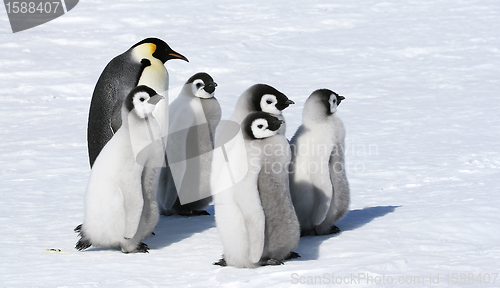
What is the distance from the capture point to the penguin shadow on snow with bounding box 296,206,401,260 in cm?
319

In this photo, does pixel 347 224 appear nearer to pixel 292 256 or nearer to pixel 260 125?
pixel 292 256

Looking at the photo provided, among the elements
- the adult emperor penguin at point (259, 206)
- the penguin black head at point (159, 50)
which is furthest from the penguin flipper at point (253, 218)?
the penguin black head at point (159, 50)

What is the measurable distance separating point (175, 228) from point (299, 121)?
3.35 m

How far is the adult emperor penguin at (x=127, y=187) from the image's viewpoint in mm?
3205

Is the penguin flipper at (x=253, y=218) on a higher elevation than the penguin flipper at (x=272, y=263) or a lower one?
higher

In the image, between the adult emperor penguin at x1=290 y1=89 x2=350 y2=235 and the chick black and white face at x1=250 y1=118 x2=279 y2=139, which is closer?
the chick black and white face at x1=250 y1=118 x2=279 y2=139

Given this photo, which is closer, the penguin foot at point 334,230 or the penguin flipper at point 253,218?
the penguin flipper at point 253,218

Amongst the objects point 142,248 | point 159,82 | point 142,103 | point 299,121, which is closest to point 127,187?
point 142,248

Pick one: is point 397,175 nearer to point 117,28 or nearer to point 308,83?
point 308,83

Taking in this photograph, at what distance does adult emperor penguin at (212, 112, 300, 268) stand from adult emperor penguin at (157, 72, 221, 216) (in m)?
1.10

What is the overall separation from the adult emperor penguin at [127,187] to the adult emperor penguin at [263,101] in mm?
491

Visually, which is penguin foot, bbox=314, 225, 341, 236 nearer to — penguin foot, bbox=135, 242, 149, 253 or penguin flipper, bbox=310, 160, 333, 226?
penguin flipper, bbox=310, 160, 333, 226

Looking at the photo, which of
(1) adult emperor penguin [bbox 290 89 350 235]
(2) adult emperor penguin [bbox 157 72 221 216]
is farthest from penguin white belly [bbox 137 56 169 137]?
(1) adult emperor penguin [bbox 290 89 350 235]

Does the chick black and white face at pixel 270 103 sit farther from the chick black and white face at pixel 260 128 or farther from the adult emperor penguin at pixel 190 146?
the adult emperor penguin at pixel 190 146
